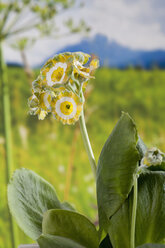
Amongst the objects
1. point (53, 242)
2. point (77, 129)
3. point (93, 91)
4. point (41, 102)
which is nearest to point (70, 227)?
point (53, 242)

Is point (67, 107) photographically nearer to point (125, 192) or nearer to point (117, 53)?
point (125, 192)

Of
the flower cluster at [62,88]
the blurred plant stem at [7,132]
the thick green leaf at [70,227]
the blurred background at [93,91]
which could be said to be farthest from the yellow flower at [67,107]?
the blurred background at [93,91]

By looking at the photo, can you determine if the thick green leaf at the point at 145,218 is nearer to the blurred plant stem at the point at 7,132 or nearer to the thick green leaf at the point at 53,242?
→ the thick green leaf at the point at 53,242

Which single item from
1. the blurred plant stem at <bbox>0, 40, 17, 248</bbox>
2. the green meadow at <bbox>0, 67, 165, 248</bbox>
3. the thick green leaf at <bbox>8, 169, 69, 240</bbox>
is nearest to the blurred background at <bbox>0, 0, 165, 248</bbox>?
the green meadow at <bbox>0, 67, 165, 248</bbox>

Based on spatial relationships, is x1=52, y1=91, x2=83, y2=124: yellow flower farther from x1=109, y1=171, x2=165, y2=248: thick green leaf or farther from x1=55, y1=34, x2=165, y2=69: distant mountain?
x1=55, y1=34, x2=165, y2=69: distant mountain

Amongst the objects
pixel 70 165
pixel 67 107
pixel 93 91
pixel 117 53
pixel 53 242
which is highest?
pixel 117 53

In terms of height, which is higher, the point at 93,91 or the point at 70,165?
the point at 93,91

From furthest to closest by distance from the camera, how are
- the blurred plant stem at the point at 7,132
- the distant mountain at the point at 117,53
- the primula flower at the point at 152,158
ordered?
the distant mountain at the point at 117,53, the blurred plant stem at the point at 7,132, the primula flower at the point at 152,158
